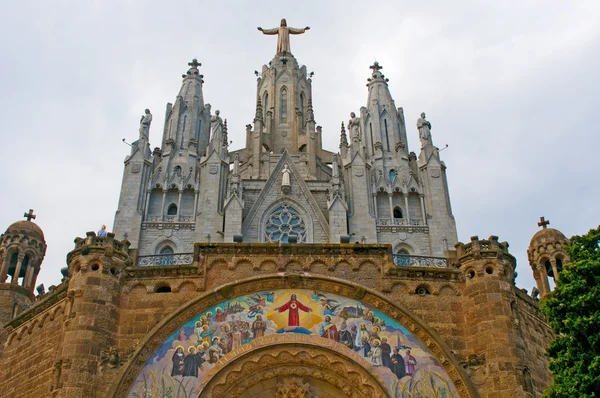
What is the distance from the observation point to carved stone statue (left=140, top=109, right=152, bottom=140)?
149 feet

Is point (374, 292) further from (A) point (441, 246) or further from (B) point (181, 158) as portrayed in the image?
(B) point (181, 158)

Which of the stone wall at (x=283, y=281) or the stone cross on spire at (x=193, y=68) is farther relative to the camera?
the stone cross on spire at (x=193, y=68)

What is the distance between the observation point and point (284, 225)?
4078cm

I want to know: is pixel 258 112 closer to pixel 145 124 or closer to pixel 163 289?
pixel 145 124

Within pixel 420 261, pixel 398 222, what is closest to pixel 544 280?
pixel 420 261

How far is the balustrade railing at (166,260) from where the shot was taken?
20734mm

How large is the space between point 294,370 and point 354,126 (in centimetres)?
3151

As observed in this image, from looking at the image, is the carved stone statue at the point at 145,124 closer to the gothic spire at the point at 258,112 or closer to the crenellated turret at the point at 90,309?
the gothic spire at the point at 258,112

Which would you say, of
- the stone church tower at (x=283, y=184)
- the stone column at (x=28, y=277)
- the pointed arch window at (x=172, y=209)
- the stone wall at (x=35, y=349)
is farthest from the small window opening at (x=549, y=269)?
the pointed arch window at (x=172, y=209)

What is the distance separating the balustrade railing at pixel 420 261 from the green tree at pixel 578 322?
4.49 m

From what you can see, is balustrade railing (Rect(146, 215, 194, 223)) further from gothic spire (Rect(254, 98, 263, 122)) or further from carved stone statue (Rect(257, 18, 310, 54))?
carved stone statue (Rect(257, 18, 310, 54))

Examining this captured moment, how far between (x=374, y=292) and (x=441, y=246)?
20.9 metres

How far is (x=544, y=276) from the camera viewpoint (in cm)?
3000

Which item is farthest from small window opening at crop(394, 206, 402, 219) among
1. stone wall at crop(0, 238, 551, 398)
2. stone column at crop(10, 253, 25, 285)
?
stone column at crop(10, 253, 25, 285)
